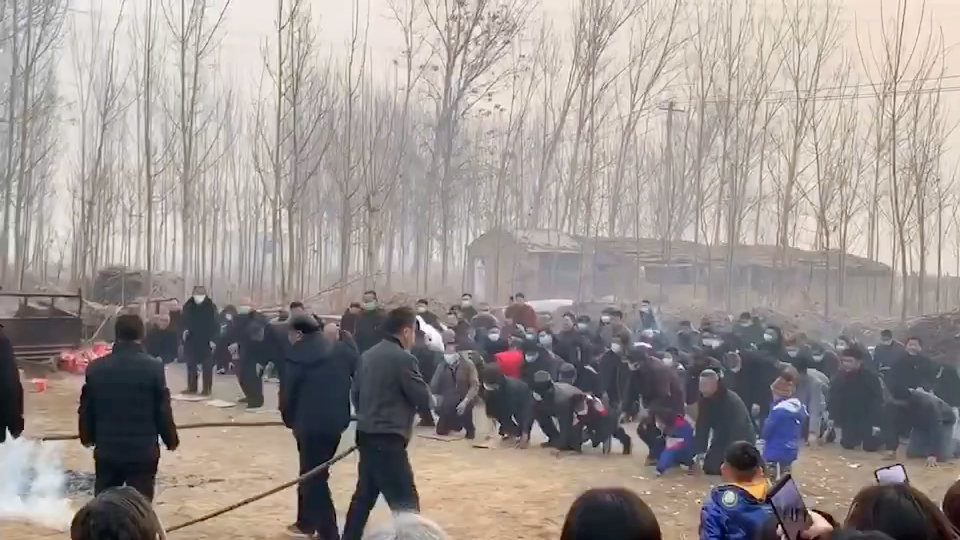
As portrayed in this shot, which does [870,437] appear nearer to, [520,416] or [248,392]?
[520,416]

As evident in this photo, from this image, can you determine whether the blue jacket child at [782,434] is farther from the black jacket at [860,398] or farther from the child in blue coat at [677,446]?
the black jacket at [860,398]

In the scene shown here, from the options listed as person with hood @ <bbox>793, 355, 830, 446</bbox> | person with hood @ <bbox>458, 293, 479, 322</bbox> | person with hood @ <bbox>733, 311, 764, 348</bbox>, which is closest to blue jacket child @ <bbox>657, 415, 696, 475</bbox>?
person with hood @ <bbox>793, 355, 830, 446</bbox>

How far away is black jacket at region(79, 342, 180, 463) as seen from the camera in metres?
5.85

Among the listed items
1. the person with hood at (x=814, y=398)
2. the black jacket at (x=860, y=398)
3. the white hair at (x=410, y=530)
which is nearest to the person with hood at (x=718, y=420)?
the black jacket at (x=860, y=398)

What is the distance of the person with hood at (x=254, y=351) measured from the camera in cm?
1419

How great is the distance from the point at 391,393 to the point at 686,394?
720 cm

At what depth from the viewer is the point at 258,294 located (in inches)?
1572

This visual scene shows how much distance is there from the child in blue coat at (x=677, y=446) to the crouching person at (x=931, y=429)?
3.29m

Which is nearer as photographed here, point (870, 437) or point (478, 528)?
point (478, 528)

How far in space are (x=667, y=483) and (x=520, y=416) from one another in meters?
2.66

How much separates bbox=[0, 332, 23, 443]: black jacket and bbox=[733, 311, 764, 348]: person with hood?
40.6 ft

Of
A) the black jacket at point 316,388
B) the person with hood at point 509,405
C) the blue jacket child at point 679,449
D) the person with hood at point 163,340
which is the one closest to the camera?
the black jacket at point 316,388

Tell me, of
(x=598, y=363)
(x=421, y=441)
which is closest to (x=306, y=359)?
(x=421, y=441)

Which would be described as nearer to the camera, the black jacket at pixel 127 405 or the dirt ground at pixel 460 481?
the black jacket at pixel 127 405
